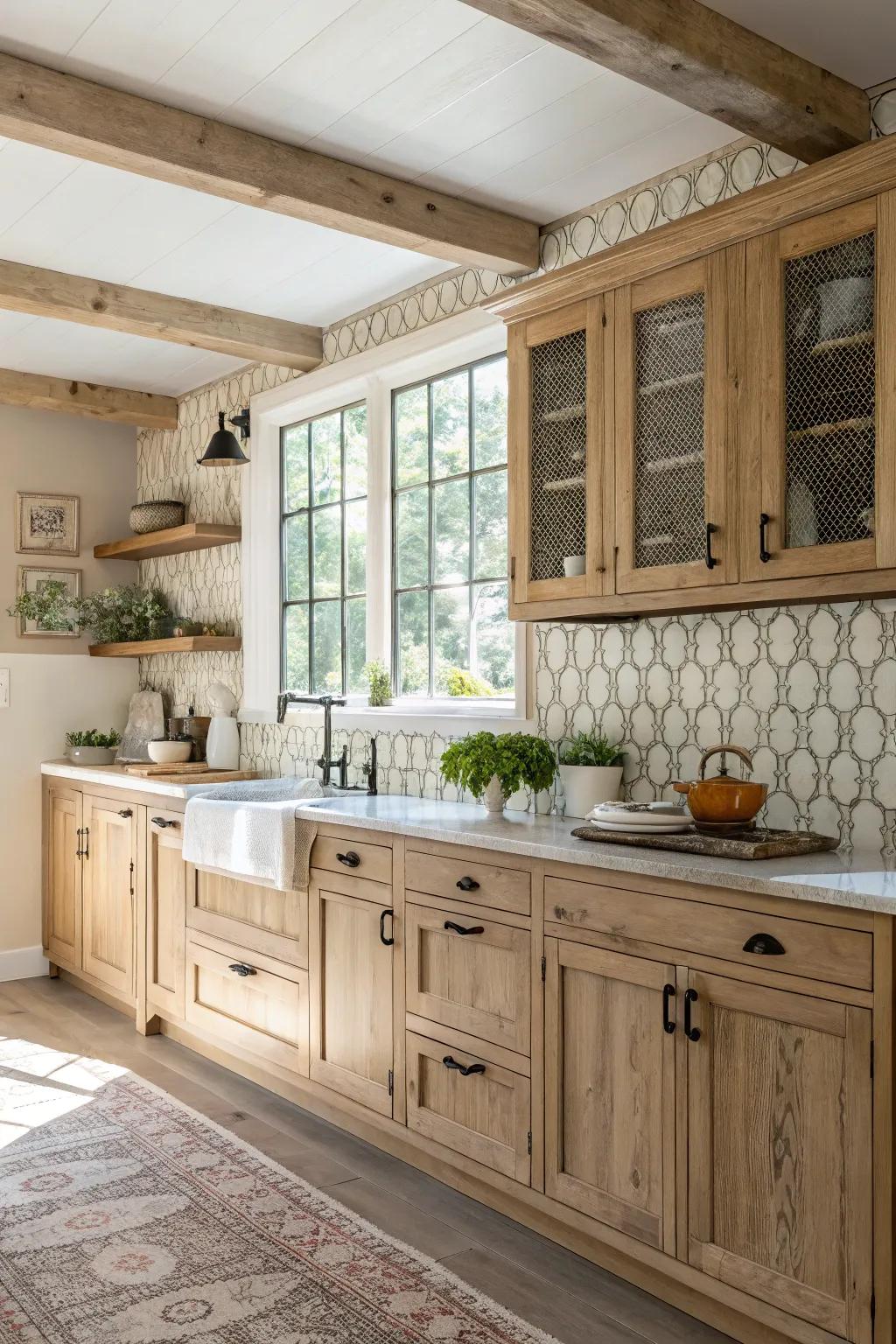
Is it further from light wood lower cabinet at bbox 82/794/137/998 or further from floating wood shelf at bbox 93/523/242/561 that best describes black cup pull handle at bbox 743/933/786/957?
floating wood shelf at bbox 93/523/242/561

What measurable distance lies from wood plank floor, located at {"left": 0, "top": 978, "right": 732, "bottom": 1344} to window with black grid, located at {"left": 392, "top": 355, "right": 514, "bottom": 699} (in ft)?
4.61

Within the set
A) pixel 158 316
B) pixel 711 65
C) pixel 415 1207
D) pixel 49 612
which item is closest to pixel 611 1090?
pixel 415 1207

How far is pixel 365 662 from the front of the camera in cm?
429

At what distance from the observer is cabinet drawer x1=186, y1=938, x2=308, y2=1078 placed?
3.49 m

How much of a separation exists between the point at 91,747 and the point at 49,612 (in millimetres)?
Result: 653

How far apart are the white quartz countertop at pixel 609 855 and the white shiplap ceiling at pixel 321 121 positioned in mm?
1695

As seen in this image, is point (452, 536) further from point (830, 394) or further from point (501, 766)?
point (830, 394)

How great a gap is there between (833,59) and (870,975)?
187 centimetres

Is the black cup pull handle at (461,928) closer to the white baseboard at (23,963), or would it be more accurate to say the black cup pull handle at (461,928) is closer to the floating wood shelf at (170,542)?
the floating wood shelf at (170,542)

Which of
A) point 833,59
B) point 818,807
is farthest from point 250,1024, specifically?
point 833,59

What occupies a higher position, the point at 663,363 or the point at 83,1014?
the point at 663,363

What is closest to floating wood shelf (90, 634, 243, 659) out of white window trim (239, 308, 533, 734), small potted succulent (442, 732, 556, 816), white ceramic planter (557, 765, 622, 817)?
white window trim (239, 308, 533, 734)

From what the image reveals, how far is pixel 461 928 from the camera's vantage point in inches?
112

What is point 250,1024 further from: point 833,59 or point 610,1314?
point 833,59
